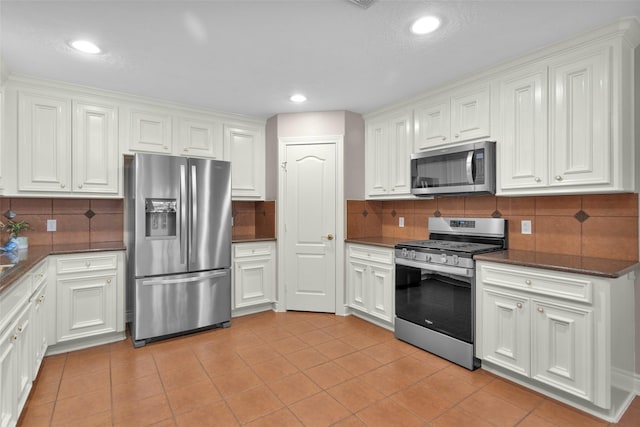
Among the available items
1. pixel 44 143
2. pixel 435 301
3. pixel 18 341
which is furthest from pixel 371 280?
pixel 44 143

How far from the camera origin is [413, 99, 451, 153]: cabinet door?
118 inches

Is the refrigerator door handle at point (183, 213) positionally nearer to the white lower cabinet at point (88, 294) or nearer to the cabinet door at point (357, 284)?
the white lower cabinet at point (88, 294)

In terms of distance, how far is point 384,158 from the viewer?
364 centimetres

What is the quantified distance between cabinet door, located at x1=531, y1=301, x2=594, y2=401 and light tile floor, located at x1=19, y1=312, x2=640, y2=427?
0.16m

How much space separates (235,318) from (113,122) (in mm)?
2329

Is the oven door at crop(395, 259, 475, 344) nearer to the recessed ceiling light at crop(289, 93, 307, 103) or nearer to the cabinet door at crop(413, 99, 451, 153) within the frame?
the cabinet door at crop(413, 99, 451, 153)

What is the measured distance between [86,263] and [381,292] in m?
2.68

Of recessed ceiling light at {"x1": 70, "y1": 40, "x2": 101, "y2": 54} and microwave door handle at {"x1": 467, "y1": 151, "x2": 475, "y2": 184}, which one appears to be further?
microwave door handle at {"x1": 467, "y1": 151, "x2": 475, "y2": 184}

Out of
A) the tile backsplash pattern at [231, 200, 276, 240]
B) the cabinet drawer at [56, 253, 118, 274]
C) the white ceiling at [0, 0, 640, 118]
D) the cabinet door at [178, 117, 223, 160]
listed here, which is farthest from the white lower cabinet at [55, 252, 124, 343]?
the white ceiling at [0, 0, 640, 118]

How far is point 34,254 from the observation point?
8.38 ft

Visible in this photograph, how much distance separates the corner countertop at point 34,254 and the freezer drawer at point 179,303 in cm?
49

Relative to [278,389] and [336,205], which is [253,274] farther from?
[278,389]

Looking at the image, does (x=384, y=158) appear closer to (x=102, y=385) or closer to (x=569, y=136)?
(x=569, y=136)

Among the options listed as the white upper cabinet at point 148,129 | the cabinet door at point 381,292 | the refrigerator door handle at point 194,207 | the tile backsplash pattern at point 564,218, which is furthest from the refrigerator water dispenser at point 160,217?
the tile backsplash pattern at point 564,218
